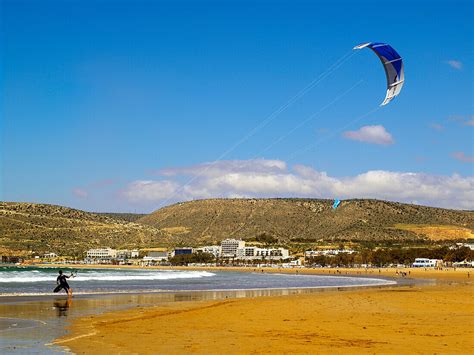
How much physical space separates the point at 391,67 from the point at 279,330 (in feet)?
40.9

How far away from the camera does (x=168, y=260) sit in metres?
144

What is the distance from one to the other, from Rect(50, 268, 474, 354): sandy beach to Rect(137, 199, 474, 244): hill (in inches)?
5014

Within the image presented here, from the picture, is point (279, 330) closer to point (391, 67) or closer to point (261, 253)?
point (391, 67)

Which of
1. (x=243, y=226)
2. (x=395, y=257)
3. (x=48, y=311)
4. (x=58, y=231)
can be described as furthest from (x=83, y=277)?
(x=243, y=226)

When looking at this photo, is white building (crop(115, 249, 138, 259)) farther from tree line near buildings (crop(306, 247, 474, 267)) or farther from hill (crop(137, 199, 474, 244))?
tree line near buildings (crop(306, 247, 474, 267))

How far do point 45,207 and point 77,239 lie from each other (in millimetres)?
12876

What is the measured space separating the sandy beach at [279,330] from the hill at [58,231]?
11875cm

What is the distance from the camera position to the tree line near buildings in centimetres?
10050

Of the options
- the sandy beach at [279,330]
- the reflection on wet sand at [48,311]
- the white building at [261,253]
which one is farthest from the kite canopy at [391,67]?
the white building at [261,253]

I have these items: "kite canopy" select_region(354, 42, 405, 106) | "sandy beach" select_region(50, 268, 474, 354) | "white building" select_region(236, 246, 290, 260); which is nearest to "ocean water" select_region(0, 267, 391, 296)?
"sandy beach" select_region(50, 268, 474, 354)

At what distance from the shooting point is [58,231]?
147 meters

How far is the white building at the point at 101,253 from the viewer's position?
142m

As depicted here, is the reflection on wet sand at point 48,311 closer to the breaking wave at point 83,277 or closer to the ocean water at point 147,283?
the ocean water at point 147,283

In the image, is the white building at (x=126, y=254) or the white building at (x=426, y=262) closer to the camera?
the white building at (x=426, y=262)
